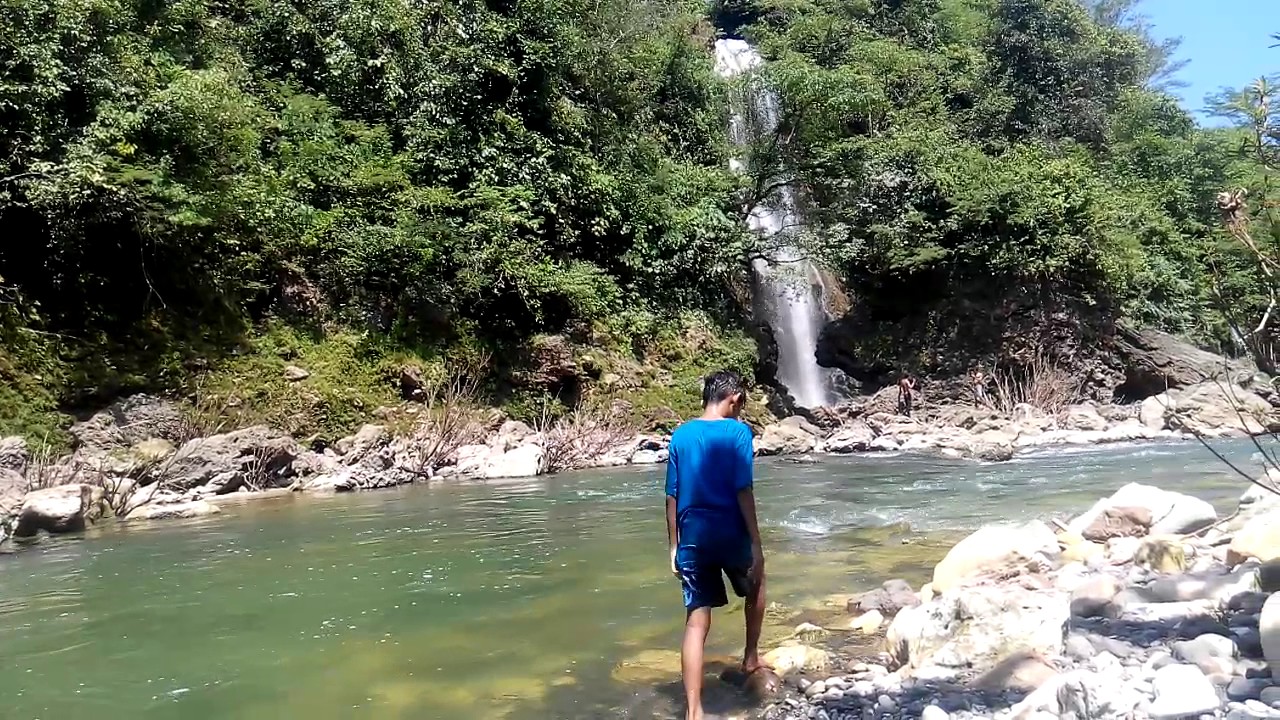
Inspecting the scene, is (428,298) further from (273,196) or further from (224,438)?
(224,438)

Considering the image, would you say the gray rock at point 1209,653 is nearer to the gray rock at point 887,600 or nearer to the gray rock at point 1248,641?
the gray rock at point 1248,641

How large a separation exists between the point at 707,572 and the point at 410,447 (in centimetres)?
1060

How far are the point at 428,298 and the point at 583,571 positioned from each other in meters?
10.5

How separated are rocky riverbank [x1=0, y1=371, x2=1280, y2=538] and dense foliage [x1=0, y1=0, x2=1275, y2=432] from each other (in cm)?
133

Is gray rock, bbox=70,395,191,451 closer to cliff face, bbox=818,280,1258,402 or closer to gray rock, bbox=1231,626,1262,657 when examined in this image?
gray rock, bbox=1231,626,1262,657

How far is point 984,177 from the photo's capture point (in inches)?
829

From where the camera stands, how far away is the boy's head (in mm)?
4285

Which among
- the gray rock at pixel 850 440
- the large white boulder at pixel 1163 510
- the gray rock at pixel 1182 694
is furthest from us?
the gray rock at pixel 850 440

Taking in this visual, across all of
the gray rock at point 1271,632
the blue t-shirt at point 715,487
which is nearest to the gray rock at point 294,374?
the blue t-shirt at point 715,487

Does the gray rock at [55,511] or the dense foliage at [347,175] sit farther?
the dense foliage at [347,175]

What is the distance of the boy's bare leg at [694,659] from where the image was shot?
3938 mm

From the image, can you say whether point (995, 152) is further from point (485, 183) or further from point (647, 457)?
point (647, 457)

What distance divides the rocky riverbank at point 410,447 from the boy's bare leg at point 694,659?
19.3ft

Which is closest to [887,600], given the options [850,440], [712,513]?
[712,513]
